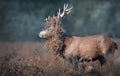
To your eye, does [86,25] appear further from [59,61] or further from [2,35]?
[59,61]

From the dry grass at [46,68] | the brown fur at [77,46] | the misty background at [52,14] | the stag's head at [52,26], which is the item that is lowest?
the dry grass at [46,68]

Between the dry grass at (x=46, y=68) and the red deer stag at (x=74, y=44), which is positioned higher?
the red deer stag at (x=74, y=44)

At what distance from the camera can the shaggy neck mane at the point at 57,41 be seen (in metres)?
16.2

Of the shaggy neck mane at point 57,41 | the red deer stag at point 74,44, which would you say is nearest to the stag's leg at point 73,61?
the red deer stag at point 74,44

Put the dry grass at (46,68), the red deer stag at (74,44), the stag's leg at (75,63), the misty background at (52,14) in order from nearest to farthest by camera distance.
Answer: the dry grass at (46,68)
the stag's leg at (75,63)
the red deer stag at (74,44)
the misty background at (52,14)

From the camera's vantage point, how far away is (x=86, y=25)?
33281 mm

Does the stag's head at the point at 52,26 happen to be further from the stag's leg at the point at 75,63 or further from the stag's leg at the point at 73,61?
the stag's leg at the point at 75,63

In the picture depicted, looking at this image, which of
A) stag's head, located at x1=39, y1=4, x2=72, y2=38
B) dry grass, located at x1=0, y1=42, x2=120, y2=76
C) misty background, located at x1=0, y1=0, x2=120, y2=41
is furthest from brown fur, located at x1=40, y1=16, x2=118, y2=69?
misty background, located at x1=0, y1=0, x2=120, y2=41

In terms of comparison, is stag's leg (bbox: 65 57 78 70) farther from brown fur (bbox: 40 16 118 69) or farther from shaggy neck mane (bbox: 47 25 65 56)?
shaggy neck mane (bbox: 47 25 65 56)

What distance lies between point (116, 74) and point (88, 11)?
1928cm

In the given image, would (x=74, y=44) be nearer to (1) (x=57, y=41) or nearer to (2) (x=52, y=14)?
(1) (x=57, y=41)

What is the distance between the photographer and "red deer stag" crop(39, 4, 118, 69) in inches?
620

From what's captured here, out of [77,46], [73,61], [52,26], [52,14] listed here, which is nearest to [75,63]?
[73,61]

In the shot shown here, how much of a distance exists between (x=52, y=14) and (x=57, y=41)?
12819 millimetres
